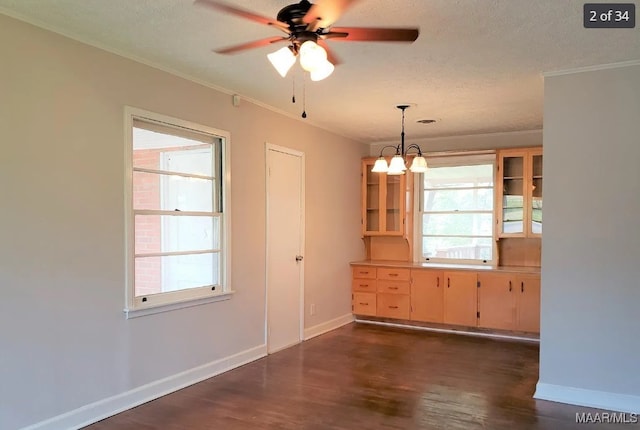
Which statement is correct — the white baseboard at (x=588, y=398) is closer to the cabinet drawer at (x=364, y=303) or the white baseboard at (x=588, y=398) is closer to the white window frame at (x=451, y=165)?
the white window frame at (x=451, y=165)

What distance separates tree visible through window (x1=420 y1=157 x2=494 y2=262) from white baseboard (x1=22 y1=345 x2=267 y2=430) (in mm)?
3142

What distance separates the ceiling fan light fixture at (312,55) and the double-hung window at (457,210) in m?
4.52

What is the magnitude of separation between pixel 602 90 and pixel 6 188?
13.3ft

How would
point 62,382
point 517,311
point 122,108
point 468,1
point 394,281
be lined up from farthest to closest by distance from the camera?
point 394,281 < point 517,311 < point 122,108 < point 62,382 < point 468,1

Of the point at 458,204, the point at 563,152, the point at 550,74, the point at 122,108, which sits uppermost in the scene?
the point at 550,74

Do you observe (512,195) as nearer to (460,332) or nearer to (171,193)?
(460,332)

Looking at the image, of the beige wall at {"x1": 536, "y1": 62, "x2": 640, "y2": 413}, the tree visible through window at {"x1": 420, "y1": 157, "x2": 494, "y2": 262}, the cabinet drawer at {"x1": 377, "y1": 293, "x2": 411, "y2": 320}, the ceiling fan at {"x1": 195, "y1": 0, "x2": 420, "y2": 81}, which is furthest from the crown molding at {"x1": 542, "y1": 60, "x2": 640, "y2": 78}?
the cabinet drawer at {"x1": 377, "y1": 293, "x2": 411, "y2": 320}

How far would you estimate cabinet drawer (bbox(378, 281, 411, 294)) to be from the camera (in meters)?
6.08

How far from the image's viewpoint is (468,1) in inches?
96.0

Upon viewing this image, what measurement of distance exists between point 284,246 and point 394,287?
1838 mm

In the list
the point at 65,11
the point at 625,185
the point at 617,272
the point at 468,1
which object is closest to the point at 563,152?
the point at 625,185

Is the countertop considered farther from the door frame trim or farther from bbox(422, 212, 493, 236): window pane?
the door frame trim

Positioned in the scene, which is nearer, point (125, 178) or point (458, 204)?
point (125, 178)

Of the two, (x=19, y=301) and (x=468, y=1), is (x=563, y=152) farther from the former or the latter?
(x=19, y=301)
